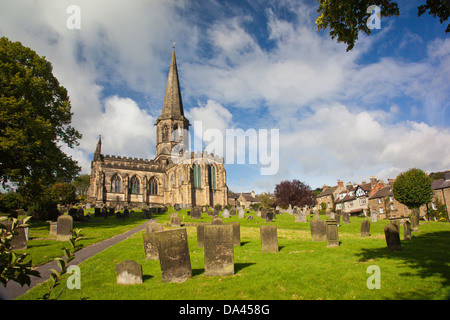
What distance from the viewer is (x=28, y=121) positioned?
17188 mm

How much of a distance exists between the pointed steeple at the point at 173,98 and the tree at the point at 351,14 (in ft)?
201

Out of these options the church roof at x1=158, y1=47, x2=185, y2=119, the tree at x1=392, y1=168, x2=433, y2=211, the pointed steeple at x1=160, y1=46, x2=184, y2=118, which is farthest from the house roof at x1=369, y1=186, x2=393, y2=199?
the pointed steeple at x1=160, y1=46, x2=184, y2=118

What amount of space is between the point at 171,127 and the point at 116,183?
66.1 ft

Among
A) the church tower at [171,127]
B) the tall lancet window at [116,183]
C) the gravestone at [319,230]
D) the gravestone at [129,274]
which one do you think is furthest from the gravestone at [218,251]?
the church tower at [171,127]

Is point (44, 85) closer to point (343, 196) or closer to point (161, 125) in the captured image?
point (161, 125)

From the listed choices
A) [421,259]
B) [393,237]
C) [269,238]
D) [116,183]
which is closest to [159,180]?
[116,183]

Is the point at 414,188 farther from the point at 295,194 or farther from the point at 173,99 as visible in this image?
the point at 173,99

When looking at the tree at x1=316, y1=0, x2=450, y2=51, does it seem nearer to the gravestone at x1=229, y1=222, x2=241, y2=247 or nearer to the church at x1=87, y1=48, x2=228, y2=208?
the gravestone at x1=229, y1=222, x2=241, y2=247

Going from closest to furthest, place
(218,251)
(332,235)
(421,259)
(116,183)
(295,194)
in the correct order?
1. (218,251)
2. (421,259)
3. (332,235)
4. (295,194)
5. (116,183)

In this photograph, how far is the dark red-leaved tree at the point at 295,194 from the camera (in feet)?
160

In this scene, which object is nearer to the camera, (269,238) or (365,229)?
(269,238)

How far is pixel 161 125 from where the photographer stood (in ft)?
219
